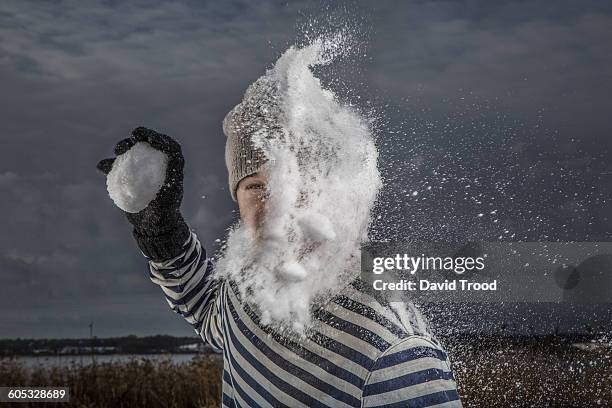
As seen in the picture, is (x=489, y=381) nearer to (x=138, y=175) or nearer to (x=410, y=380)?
(x=410, y=380)

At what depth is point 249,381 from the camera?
1855mm

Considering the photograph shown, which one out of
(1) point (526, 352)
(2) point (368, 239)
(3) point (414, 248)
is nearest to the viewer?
(2) point (368, 239)

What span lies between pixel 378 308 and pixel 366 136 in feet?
1.64

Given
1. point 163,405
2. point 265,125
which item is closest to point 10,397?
point 163,405

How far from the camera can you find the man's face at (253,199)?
70.5 inches

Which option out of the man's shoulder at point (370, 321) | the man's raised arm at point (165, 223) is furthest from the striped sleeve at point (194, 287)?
the man's shoulder at point (370, 321)

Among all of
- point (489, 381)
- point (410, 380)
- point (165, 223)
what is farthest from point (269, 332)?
point (489, 381)

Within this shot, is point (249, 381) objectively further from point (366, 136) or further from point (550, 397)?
point (550, 397)

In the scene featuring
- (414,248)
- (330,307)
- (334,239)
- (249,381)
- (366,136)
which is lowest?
(249,381)

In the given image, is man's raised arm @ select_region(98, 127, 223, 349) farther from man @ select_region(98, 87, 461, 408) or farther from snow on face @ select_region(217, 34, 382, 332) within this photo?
snow on face @ select_region(217, 34, 382, 332)

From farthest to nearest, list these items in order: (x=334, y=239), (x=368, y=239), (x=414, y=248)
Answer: (x=414, y=248) < (x=368, y=239) < (x=334, y=239)

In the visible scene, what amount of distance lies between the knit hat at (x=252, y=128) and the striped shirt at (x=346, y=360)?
38 cm

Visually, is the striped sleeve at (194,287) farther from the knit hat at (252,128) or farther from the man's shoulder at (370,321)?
the man's shoulder at (370,321)

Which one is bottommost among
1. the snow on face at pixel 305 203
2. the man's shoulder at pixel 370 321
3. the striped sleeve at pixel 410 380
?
the striped sleeve at pixel 410 380
